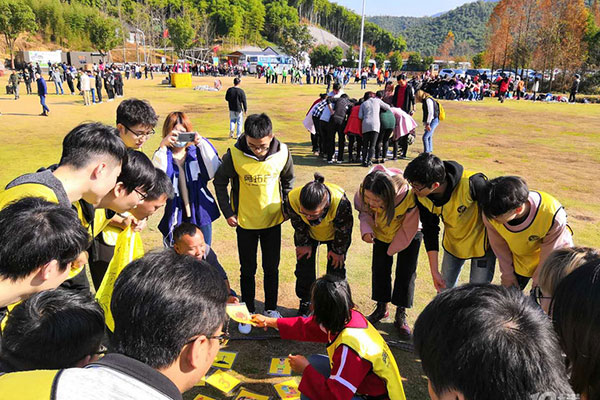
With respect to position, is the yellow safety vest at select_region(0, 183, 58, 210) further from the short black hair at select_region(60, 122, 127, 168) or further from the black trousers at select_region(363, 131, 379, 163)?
the black trousers at select_region(363, 131, 379, 163)

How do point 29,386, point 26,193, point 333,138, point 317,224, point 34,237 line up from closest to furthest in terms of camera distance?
point 29,386, point 34,237, point 26,193, point 317,224, point 333,138

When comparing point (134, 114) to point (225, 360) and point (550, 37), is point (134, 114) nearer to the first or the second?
point (225, 360)

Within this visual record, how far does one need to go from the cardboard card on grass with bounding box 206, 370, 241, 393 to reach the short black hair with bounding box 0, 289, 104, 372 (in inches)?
52.6

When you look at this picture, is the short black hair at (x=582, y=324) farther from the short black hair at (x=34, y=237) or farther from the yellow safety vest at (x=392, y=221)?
the yellow safety vest at (x=392, y=221)

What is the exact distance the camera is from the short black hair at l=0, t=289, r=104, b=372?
71.7 inches

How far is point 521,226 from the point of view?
3004mm

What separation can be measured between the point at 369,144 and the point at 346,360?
26.0ft

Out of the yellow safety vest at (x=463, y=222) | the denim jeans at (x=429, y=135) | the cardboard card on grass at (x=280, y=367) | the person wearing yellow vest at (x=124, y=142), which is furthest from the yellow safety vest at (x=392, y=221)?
the denim jeans at (x=429, y=135)

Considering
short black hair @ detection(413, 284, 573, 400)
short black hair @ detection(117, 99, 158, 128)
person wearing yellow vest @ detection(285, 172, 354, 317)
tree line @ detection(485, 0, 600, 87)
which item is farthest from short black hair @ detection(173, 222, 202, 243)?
tree line @ detection(485, 0, 600, 87)

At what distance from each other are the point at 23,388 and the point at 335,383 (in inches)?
68.9

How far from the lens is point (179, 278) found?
4.48ft

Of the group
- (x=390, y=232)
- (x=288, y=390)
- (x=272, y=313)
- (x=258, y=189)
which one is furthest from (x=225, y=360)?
(x=390, y=232)

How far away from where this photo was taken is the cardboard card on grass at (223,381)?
3.09m

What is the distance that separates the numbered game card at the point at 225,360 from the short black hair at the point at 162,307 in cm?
217
